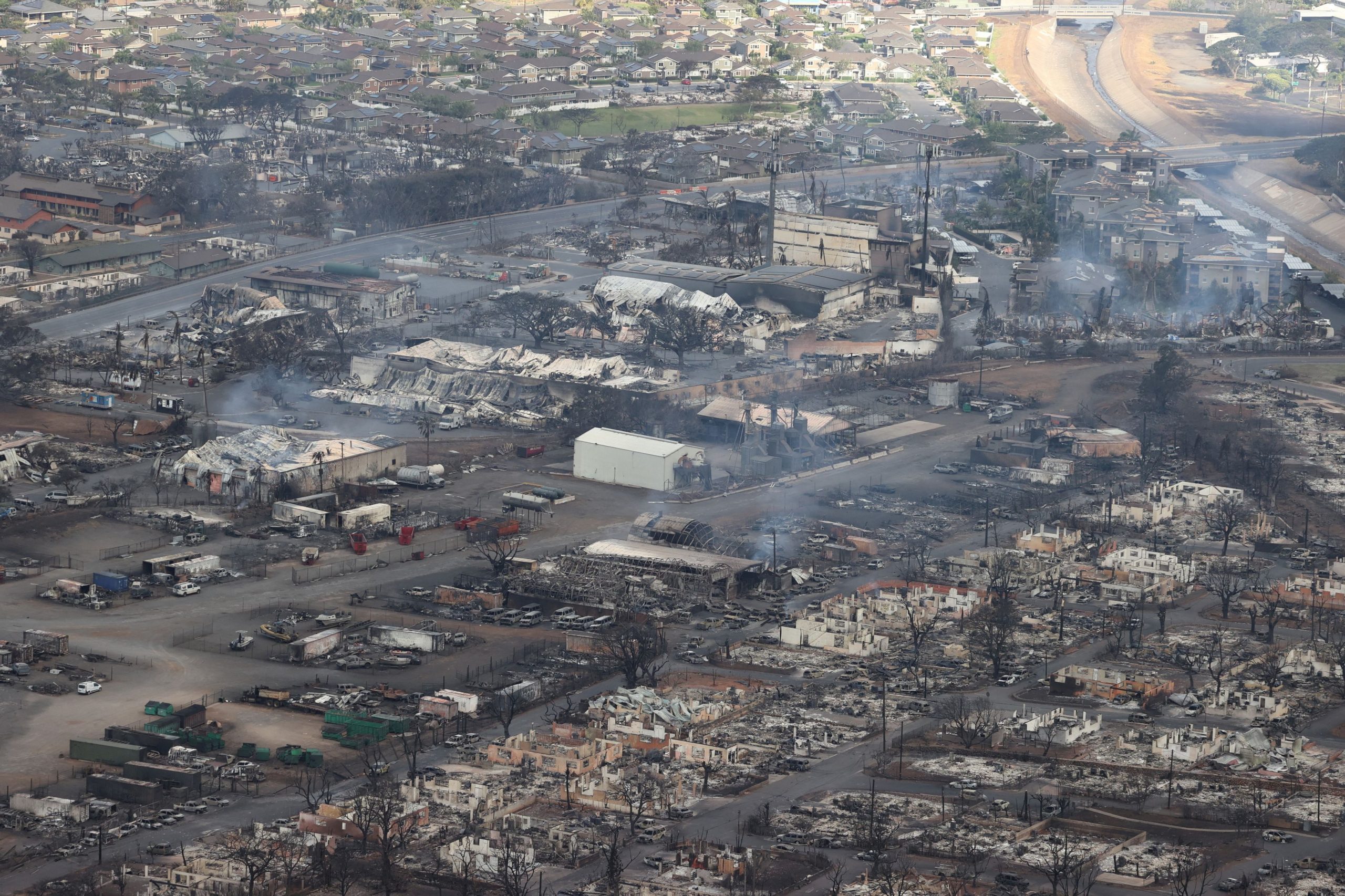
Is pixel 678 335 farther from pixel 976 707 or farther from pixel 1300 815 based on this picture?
pixel 1300 815

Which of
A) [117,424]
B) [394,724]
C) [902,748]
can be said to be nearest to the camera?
[902,748]

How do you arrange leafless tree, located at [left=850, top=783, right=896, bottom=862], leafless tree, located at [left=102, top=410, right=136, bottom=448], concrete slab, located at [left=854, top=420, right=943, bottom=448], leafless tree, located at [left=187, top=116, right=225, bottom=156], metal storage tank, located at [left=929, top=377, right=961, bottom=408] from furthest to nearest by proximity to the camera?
leafless tree, located at [left=187, top=116, right=225, bottom=156]
metal storage tank, located at [left=929, top=377, right=961, bottom=408]
concrete slab, located at [left=854, top=420, right=943, bottom=448]
leafless tree, located at [left=102, top=410, right=136, bottom=448]
leafless tree, located at [left=850, top=783, right=896, bottom=862]

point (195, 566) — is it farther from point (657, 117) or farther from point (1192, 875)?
point (657, 117)

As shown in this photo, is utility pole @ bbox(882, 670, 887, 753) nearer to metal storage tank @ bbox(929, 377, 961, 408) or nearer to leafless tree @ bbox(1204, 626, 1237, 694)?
leafless tree @ bbox(1204, 626, 1237, 694)

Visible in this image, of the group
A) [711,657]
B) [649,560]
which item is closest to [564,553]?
[649,560]

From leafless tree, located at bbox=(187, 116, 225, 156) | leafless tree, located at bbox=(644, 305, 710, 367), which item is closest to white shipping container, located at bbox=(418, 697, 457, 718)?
leafless tree, located at bbox=(644, 305, 710, 367)

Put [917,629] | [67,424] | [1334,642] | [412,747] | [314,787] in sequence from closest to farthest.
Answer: [314,787] < [412,747] < [1334,642] < [917,629] < [67,424]

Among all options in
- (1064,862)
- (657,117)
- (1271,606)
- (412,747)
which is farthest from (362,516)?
(657,117)
